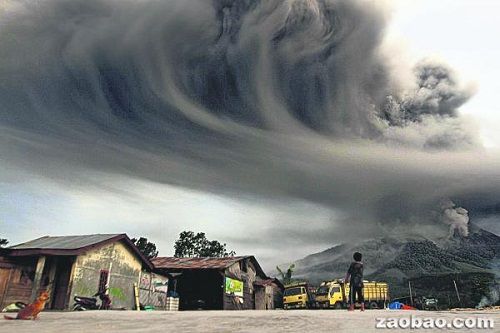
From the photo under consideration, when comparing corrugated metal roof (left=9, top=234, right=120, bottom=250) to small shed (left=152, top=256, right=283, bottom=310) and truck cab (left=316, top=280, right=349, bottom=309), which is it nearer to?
small shed (left=152, top=256, right=283, bottom=310)

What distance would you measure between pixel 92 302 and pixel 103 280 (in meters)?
1.68

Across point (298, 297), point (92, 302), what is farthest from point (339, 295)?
point (92, 302)

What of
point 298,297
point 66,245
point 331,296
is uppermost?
point 66,245

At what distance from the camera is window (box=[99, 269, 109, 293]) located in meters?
20.6

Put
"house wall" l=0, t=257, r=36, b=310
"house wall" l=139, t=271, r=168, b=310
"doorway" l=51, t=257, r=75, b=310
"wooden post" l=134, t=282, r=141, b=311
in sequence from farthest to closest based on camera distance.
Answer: "house wall" l=139, t=271, r=168, b=310 → "wooden post" l=134, t=282, r=141, b=311 → "doorway" l=51, t=257, r=75, b=310 → "house wall" l=0, t=257, r=36, b=310

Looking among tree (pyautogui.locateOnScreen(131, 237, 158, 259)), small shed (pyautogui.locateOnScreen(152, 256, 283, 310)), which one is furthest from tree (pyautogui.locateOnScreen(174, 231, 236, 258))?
small shed (pyautogui.locateOnScreen(152, 256, 283, 310))

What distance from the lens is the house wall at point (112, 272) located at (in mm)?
19328

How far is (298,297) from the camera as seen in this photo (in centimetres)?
3431

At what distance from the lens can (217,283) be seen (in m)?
30.4

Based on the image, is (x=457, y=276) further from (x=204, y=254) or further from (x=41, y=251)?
(x=41, y=251)

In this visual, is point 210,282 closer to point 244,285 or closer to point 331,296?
point 244,285

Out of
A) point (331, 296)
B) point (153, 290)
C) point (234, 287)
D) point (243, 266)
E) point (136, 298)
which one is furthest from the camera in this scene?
point (243, 266)

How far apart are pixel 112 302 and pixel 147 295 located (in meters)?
3.97

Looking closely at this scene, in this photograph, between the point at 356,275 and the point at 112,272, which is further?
the point at 112,272
